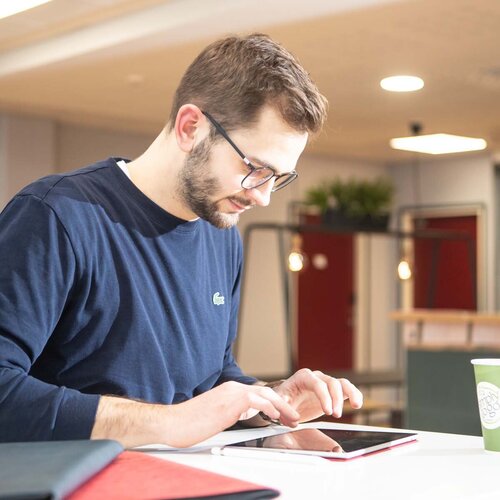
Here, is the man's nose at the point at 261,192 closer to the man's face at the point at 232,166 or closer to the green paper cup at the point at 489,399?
the man's face at the point at 232,166

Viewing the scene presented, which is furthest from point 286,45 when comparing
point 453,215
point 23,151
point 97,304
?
point 453,215

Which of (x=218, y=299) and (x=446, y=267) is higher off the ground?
(x=446, y=267)

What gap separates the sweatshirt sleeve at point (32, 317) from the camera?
128cm

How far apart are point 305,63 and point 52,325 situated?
4031 millimetres

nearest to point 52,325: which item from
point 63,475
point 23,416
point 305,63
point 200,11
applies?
point 23,416

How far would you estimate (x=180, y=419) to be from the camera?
4.18 feet

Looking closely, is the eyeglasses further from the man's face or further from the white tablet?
the white tablet

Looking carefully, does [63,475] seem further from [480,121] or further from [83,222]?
[480,121]

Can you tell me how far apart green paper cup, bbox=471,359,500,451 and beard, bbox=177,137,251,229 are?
0.49m

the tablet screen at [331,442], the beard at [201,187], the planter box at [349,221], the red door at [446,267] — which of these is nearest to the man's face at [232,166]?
the beard at [201,187]

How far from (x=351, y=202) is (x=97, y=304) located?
17.7ft

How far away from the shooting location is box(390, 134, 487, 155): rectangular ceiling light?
738cm

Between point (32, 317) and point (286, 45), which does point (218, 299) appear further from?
point (286, 45)

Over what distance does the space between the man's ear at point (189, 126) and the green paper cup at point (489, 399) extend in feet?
1.95
